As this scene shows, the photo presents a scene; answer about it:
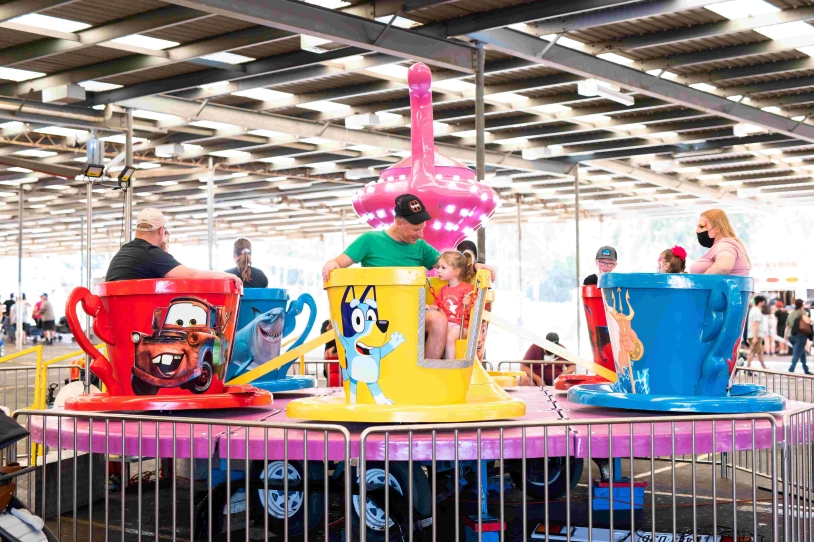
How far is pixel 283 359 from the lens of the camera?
545cm

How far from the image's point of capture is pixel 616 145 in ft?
53.9

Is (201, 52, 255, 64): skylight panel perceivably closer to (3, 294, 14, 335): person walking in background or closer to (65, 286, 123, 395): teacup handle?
(65, 286, 123, 395): teacup handle

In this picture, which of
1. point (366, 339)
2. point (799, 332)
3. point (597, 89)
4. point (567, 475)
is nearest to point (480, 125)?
point (597, 89)

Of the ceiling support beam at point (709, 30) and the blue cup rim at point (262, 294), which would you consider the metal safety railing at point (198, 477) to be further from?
the ceiling support beam at point (709, 30)

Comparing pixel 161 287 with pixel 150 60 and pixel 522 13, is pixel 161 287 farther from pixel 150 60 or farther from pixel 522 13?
pixel 150 60

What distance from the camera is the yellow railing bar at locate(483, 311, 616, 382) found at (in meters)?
5.27

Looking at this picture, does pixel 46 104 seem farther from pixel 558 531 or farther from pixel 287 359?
pixel 558 531

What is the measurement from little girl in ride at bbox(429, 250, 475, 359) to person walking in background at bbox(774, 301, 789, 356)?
20.6 meters

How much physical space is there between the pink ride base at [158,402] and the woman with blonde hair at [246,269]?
6.95ft

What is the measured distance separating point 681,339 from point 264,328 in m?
2.56

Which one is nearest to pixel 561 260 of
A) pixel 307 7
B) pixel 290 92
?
pixel 290 92

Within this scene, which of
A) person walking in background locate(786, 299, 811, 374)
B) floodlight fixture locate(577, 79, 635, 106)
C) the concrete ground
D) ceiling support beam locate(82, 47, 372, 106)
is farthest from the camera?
person walking in background locate(786, 299, 811, 374)

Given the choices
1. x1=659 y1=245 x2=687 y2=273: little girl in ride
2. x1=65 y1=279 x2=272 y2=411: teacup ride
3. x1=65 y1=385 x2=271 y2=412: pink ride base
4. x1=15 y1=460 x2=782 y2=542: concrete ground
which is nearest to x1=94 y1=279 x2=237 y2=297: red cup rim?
x1=65 y1=279 x2=272 y2=411: teacup ride

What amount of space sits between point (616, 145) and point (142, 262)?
12.7 m
